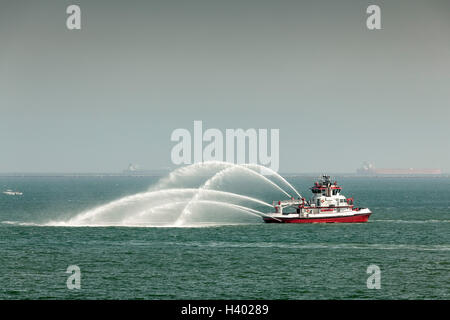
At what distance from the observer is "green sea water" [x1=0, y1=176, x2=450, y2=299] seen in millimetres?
64250

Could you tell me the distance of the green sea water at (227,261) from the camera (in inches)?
2530

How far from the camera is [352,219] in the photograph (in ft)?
414

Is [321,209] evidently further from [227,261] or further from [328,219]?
[227,261]

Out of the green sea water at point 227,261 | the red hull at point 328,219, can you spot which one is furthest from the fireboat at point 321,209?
the green sea water at point 227,261

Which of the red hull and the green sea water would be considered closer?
the green sea water

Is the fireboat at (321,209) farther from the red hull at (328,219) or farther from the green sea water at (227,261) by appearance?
the green sea water at (227,261)

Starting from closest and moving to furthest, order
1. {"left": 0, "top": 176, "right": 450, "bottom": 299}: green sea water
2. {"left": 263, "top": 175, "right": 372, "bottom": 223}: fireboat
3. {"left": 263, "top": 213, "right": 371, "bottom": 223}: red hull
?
{"left": 0, "top": 176, "right": 450, "bottom": 299}: green sea water
{"left": 263, "top": 175, "right": 372, "bottom": 223}: fireboat
{"left": 263, "top": 213, "right": 371, "bottom": 223}: red hull

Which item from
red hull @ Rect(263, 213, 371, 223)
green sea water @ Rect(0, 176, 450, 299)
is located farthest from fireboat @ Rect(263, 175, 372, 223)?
green sea water @ Rect(0, 176, 450, 299)

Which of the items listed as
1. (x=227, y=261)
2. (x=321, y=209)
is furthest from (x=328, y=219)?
(x=227, y=261)

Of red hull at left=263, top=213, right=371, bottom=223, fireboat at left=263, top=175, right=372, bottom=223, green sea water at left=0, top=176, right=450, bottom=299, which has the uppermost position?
fireboat at left=263, top=175, right=372, bottom=223

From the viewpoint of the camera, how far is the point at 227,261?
81.2 meters

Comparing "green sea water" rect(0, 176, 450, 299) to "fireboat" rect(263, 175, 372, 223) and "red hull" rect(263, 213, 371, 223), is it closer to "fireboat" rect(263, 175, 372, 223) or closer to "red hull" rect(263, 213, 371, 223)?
"red hull" rect(263, 213, 371, 223)
